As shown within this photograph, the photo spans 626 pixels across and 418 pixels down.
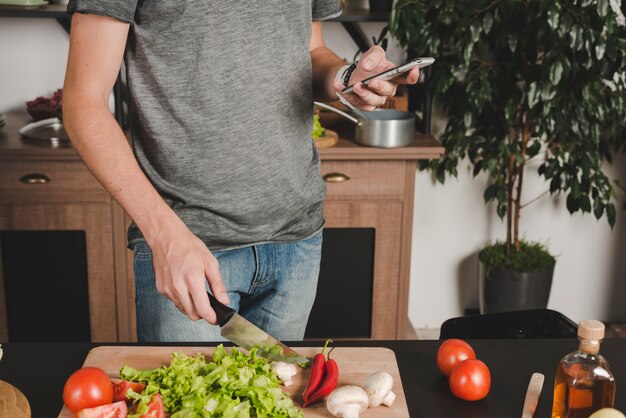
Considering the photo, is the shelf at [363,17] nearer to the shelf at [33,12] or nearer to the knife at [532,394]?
the shelf at [33,12]

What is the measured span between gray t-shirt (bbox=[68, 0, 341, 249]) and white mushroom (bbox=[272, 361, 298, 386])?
0.31 metres

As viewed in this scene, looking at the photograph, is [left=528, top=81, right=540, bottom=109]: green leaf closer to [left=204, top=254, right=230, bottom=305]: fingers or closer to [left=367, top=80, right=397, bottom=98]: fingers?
[left=367, top=80, right=397, bottom=98]: fingers

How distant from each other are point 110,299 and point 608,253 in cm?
206

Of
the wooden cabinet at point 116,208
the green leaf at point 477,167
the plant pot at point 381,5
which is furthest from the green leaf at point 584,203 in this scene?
the plant pot at point 381,5

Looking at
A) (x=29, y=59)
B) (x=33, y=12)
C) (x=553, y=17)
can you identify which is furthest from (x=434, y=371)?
(x=29, y=59)

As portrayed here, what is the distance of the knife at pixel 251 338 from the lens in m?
1.15

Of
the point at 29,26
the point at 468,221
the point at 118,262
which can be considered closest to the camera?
the point at 118,262

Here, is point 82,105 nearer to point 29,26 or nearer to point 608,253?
point 29,26

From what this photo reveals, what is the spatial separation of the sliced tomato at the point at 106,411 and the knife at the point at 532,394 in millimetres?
575

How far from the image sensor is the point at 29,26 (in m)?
2.94

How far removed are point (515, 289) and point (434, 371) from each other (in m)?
1.77

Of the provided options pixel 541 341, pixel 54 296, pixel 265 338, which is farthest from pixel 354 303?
pixel 265 338

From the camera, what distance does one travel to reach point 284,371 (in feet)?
3.92

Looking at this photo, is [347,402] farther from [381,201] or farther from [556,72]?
[556,72]
